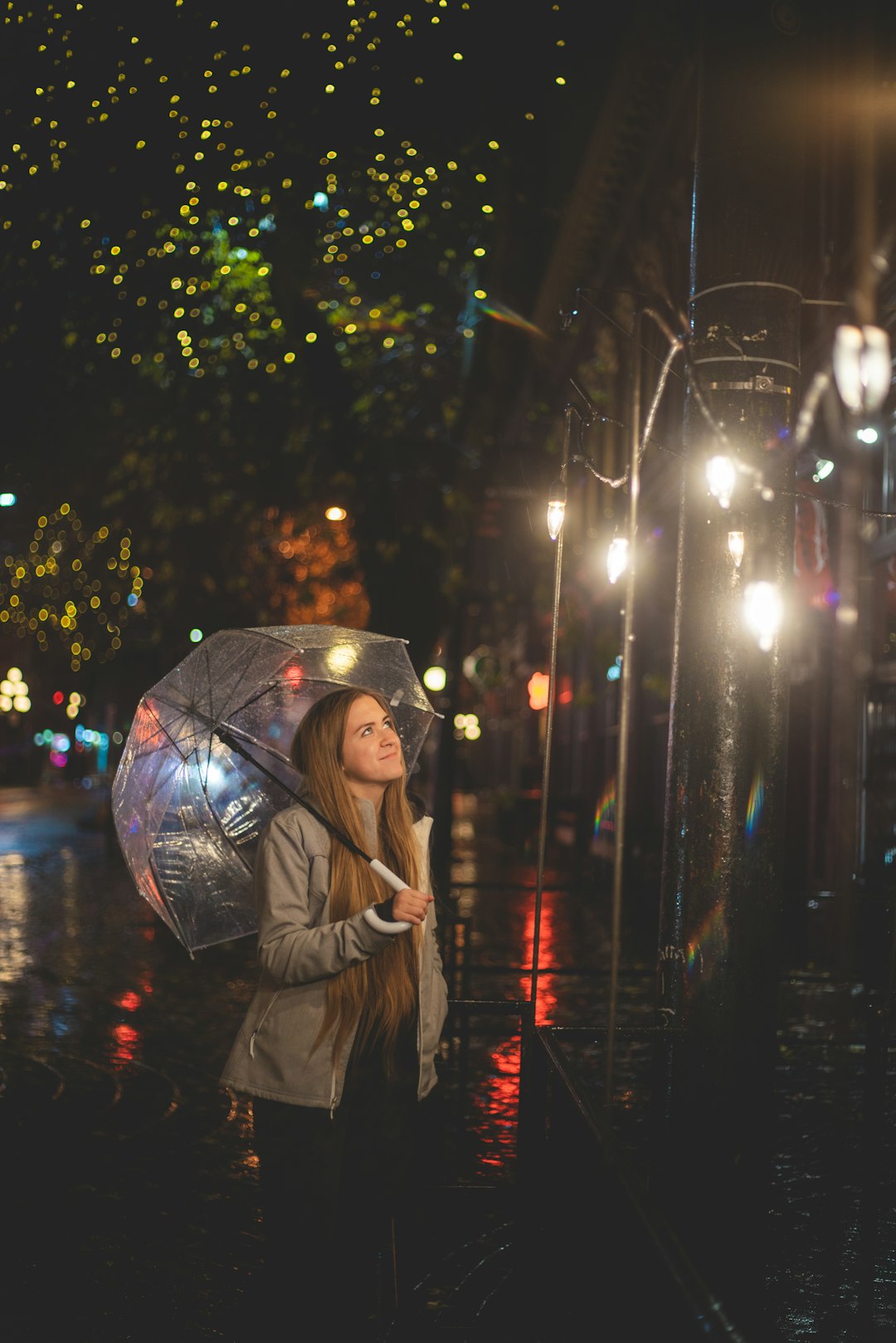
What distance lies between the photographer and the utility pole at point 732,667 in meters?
4.37

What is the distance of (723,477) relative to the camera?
4.40 meters

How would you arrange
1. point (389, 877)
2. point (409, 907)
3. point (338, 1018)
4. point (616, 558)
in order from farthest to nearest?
point (616, 558)
point (338, 1018)
point (389, 877)
point (409, 907)

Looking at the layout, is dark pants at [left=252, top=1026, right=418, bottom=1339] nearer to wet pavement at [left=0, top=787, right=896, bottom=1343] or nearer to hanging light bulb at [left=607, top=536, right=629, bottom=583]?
wet pavement at [left=0, top=787, right=896, bottom=1343]

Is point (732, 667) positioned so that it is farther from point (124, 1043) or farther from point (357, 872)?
point (124, 1043)

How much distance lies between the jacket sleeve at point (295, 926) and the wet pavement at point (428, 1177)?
2.33 feet

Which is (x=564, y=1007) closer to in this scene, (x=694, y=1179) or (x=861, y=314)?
(x=694, y=1179)

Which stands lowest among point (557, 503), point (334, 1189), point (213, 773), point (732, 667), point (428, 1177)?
point (428, 1177)

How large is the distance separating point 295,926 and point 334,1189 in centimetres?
71

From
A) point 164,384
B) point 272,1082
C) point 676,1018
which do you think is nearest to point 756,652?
point 676,1018

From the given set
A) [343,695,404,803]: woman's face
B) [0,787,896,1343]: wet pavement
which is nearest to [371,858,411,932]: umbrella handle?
[343,695,404,803]: woman's face

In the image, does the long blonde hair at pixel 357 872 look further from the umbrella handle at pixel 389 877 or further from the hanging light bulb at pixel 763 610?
the hanging light bulb at pixel 763 610

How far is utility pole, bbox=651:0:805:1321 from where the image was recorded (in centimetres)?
437

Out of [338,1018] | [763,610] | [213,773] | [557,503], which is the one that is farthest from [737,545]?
[338,1018]

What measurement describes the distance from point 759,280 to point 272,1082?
119 inches
